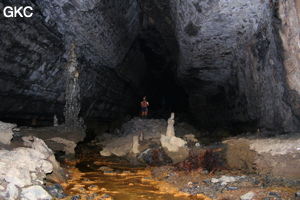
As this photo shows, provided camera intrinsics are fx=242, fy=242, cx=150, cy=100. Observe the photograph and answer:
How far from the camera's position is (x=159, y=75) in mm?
21312

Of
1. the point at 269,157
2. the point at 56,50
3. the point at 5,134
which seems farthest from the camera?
the point at 56,50

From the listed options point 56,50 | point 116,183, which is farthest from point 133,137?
point 56,50

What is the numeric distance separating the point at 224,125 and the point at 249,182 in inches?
448

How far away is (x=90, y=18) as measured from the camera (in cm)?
870

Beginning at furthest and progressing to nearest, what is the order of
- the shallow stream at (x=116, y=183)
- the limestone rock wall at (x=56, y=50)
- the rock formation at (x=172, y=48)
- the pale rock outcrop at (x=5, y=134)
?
the limestone rock wall at (x=56, y=50)
the rock formation at (x=172, y=48)
the pale rock outcrop at (x=5, y=134)
the shallow stream at (x=116, y=183)

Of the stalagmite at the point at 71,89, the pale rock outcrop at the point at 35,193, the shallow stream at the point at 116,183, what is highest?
the stalagmite at the point at 71,89

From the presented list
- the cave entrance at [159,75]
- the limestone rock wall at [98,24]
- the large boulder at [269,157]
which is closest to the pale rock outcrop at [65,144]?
the limestone rock wall at [98,24]

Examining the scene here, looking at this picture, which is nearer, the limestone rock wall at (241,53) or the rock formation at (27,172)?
the rock formation at (27,172)

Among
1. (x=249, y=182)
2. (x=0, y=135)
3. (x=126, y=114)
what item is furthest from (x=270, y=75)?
(x=126, y=114)

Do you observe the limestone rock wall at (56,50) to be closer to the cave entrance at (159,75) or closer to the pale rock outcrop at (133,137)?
the cave entrance at (159,75)

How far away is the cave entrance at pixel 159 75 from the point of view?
15602 millimetres

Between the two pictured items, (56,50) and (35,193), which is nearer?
(35,193)

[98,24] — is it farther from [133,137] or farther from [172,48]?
[172,48]

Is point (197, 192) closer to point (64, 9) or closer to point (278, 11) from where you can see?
point (278, 11)
